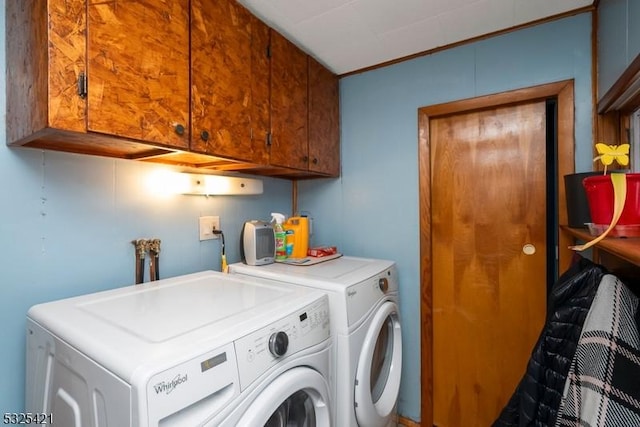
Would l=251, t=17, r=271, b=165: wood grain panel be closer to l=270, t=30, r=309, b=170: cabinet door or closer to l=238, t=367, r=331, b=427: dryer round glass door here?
l=270, t=30, r=309, b=170: cabinet door

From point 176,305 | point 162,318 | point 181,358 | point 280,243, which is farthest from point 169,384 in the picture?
point 280,243

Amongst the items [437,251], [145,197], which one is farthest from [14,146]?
[437,251]

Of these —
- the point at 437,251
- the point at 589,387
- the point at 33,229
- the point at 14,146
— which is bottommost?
the point at 589,387

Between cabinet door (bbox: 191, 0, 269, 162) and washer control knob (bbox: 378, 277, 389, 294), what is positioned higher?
cabinet door (bbox: 191, 0, 269, 162)

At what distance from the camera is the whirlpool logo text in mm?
586

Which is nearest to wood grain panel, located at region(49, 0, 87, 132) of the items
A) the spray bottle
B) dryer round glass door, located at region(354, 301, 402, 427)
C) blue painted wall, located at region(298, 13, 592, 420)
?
the spray bottle

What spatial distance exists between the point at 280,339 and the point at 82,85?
2.96 ft

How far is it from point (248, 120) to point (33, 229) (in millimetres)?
885

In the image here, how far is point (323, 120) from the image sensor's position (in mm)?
1902

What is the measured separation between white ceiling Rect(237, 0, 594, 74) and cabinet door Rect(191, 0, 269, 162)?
0.16m

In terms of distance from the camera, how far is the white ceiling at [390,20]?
52.6 inches

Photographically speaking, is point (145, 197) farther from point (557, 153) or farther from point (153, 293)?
point (557, 153)

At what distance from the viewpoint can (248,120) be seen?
1.34m

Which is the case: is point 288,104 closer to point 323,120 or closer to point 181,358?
point 323,120
